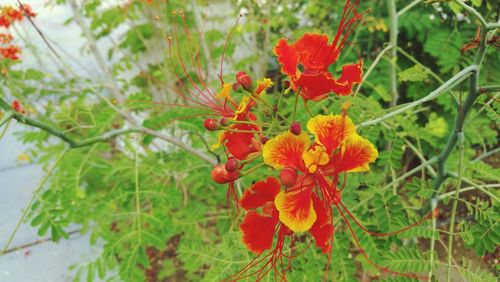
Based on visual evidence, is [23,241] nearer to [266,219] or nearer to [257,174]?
[257,174]

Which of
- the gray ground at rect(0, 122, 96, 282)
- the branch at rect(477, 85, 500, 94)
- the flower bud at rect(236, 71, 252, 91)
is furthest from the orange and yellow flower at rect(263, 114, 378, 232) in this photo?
the gray ground at rect(0, 122, 96, 282)

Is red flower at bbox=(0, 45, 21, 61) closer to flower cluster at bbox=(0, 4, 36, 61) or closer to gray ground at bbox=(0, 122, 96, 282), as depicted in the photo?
flower cluster at bbox=(0, 4, 36, 61)

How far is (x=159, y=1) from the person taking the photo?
2.49 metres

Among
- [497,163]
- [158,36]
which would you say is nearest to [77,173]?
[158,36]

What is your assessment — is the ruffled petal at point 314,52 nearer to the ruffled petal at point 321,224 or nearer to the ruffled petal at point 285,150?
the ruffled petal at point 285,150

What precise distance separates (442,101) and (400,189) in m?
0.58

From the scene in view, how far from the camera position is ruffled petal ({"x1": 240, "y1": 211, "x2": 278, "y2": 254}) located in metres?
0.71

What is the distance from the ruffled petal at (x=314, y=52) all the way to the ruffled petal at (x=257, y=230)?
287 mm

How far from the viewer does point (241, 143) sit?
72 cm

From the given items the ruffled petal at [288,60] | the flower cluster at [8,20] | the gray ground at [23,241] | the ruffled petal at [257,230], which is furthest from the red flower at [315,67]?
the flower cluster at [8,20]

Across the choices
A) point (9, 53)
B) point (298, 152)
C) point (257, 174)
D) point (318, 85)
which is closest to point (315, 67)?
point (318, 85)

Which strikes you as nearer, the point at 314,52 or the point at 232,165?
the point at 232,165

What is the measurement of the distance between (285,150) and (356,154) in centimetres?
12

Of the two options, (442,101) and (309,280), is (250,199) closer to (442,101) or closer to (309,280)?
(309,280)
